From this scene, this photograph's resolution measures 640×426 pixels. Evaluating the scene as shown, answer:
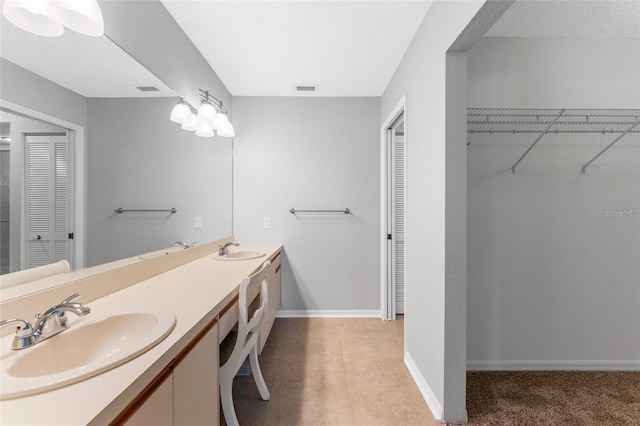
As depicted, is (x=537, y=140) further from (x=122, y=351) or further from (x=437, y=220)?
(x=122, y=351)

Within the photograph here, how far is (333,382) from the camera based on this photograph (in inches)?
69.5

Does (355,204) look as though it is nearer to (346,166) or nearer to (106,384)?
(346,166)

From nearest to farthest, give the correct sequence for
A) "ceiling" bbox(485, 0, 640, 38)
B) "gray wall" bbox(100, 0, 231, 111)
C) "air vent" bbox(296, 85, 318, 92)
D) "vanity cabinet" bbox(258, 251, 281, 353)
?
"gray wall" bbox(100, 0, 231, 111)
"ceiling" bbox(485, 0, 640, 38)
"vanity cabinet" bbox(258, 251, 281, 353)
"air vent" bbox(296, 85, 318, 92)

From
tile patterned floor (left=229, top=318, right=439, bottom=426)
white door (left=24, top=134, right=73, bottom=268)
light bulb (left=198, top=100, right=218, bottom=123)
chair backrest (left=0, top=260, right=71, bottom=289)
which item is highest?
light bulb (left=198, top=100, right=218, bottom=123)

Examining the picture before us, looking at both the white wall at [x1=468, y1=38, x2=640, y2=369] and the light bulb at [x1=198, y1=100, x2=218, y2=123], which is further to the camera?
the light bulb at [x1=198, y1=100, x2=218, y2=123]

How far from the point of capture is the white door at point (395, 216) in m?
2.71

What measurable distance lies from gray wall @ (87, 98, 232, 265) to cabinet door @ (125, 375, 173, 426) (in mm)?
758

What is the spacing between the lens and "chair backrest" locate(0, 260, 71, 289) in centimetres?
85

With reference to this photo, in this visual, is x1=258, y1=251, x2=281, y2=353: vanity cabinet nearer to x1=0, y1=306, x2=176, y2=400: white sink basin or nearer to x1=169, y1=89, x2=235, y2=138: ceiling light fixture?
x1=0, y1=306, x2=176, y2=400: white sink basin

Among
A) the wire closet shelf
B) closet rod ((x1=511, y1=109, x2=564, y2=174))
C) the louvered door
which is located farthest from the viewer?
the louvered door

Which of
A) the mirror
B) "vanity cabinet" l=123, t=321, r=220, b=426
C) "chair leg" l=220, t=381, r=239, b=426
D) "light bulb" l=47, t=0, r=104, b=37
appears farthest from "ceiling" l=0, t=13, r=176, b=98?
"chair leg" l=220, t=381, r=239, b=426

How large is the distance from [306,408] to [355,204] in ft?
5.99

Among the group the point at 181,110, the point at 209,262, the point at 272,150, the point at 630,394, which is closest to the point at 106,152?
the point at 181,110

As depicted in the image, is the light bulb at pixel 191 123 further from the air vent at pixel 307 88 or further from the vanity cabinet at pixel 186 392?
the vanity cabinet at pixel 186 392
